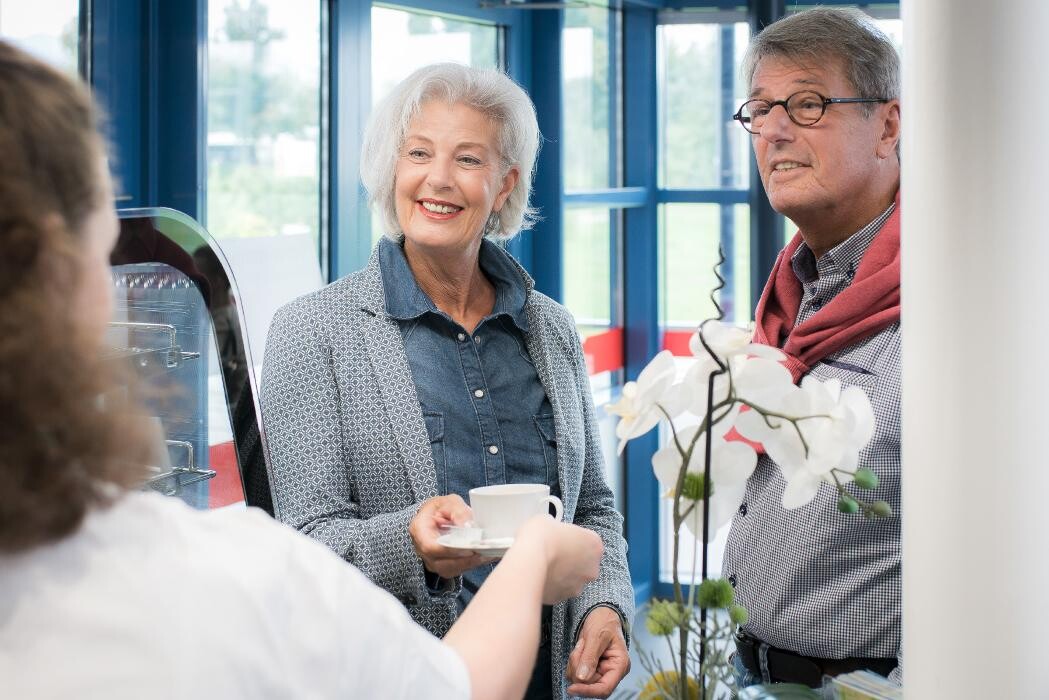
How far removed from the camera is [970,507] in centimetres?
89

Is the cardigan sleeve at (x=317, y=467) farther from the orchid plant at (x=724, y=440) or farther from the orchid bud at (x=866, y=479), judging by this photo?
the orchid bud at (x=866, y=479)

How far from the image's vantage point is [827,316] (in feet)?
5.38

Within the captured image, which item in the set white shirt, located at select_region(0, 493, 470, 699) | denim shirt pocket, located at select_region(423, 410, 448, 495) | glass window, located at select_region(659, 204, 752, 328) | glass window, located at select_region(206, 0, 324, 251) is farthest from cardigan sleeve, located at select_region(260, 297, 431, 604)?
glass window, located at select_region(659, 204, 752, 328)

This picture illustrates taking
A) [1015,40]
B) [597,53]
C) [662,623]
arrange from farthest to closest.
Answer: [597,53] → [662,623] → [1015,40]

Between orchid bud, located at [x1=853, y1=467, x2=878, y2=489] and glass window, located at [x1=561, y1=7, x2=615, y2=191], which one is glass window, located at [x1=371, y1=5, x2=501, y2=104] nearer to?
glass window, located at [x1=561, y1=7, x2=615, y2=191]

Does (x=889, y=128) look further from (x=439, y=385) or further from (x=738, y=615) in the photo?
(x=738, y=615)

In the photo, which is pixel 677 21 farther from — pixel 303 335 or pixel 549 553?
pixel 549 553

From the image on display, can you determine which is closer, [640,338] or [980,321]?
[980,321]

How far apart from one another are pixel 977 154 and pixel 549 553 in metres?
0.50

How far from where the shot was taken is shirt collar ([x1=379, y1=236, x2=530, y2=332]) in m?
1.91

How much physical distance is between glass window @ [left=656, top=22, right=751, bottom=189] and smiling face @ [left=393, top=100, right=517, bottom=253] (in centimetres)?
365

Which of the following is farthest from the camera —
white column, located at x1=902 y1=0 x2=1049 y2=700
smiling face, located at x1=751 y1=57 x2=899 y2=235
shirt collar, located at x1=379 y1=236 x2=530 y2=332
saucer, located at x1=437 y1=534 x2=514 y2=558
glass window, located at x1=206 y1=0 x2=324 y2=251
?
glass window, located at x1=206 y1=0 x2=324 y2=251

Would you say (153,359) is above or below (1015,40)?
below

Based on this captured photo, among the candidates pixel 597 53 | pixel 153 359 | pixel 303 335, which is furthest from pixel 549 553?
pixel 597 53
